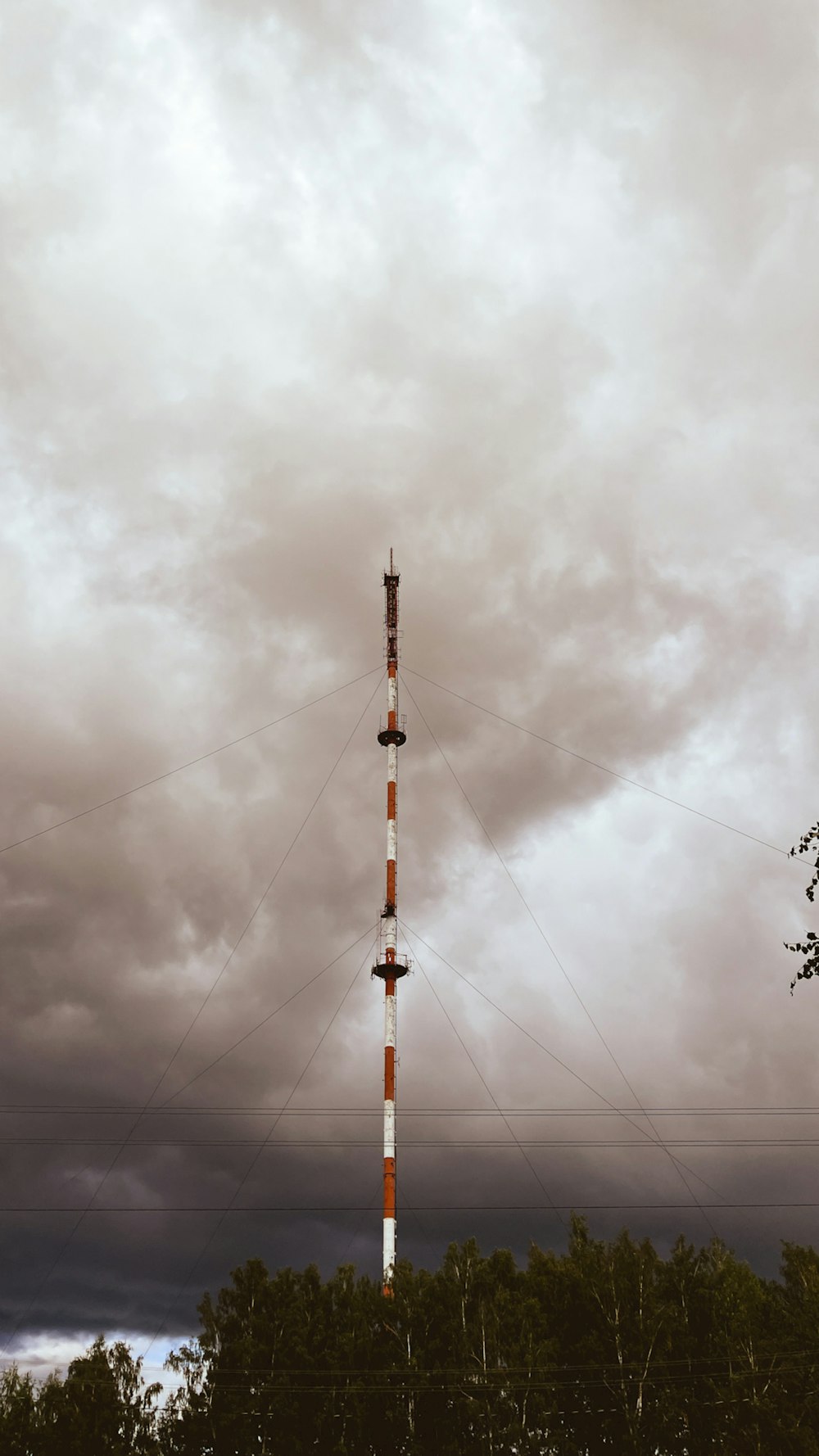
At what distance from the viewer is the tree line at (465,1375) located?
61.0 metres

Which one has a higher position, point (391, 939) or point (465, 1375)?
point (391, 939)

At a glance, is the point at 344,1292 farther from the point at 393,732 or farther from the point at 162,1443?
the point at 393,732

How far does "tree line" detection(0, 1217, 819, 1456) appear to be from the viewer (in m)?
61.0

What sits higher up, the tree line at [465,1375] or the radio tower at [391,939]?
the radio tower at [391,939]

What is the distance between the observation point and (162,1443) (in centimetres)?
6225

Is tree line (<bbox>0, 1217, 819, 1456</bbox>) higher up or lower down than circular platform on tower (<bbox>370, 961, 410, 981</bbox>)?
lower down

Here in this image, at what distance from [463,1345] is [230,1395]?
45.7 feet

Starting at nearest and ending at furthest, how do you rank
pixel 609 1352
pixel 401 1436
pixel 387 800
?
pixel 401 1436 < pixel 609 1352 < pixel 387 800

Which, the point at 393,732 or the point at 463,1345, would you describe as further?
the point at 393,732

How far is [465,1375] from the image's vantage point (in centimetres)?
6078

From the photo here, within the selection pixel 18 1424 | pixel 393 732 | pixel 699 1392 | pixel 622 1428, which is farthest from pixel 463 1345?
pixel 393 732

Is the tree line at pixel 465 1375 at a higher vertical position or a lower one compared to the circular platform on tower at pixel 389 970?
lower

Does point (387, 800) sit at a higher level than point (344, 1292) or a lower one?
higher

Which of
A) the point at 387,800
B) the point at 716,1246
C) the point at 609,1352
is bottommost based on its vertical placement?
the point at 609,1352
